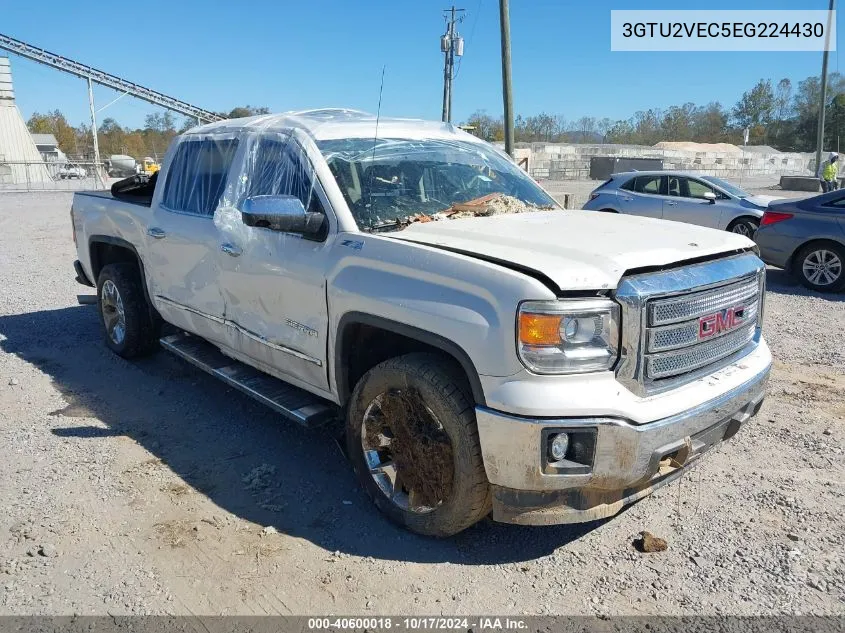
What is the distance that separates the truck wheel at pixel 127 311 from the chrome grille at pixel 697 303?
14.7ft

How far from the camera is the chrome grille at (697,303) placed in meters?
2.84

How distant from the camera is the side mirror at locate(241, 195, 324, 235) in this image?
138 inches

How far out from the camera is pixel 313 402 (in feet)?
13.2

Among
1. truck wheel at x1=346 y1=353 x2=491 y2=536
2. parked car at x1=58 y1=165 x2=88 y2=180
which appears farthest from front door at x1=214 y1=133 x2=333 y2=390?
parked car at x1=58 y1=165 x2=88 y2=180

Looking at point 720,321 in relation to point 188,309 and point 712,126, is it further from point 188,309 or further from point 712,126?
point 712,126

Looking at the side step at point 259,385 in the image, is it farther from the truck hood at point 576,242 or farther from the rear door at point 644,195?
the rear door at point 644,195

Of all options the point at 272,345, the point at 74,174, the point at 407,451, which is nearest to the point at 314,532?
the point at 407,451

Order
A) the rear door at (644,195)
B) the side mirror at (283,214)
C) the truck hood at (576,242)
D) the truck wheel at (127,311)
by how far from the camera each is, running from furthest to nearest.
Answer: the rear door at (644,195) → the truck wheel at (127,311) → the side mirror at (283,214) → the truck hood at (576,242)

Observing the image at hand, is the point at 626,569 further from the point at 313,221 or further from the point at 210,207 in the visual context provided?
the point at 210,207

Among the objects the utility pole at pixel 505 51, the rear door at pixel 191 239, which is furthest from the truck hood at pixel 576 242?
the utility pole at pixel 505 51

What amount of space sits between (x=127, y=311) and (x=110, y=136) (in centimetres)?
9016

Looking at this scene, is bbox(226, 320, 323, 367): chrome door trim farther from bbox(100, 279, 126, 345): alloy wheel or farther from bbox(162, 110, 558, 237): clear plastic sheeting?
bbox(100, 279, 126, 345): alloy wheel

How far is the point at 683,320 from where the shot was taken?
2.94m

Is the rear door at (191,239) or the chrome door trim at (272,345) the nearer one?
the chrome door trim at (272,345)
